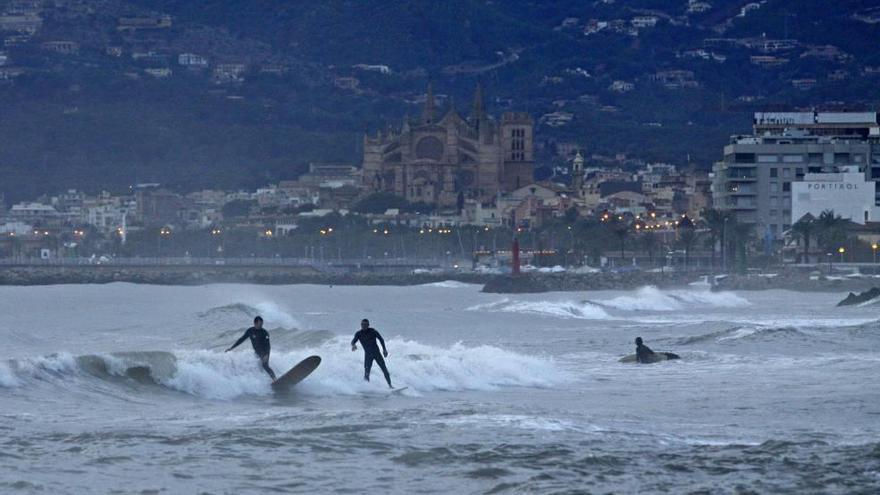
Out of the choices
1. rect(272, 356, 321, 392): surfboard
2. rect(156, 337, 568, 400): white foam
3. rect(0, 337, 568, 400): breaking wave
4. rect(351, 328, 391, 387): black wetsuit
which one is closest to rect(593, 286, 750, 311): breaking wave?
rect(156, 337, 568, 400): white foam

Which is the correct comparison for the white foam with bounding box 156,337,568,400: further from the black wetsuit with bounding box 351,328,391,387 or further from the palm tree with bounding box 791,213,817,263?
the palm tree with bounding box 791,213,817,263

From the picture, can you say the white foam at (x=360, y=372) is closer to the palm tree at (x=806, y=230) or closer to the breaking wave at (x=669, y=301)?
the breaking wave at (x=669, y=301)

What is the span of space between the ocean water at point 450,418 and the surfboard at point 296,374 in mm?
159

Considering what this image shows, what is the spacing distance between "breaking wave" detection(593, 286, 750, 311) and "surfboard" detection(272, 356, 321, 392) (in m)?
43.5

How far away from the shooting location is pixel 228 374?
25141 mm

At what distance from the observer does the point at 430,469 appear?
1862 cm

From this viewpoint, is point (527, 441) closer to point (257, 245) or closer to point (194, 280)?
point (194, 280)

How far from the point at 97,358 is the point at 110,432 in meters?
5.71

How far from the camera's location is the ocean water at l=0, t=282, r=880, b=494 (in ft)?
59.4

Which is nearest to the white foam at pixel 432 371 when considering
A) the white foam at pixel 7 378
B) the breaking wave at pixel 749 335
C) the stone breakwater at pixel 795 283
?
the white foam at pixel 7 378

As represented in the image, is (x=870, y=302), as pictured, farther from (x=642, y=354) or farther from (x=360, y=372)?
(x=360, y=372)

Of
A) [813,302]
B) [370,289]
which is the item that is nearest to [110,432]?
[813,302]

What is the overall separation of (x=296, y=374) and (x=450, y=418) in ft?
12.9

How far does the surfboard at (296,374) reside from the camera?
82.6ft
